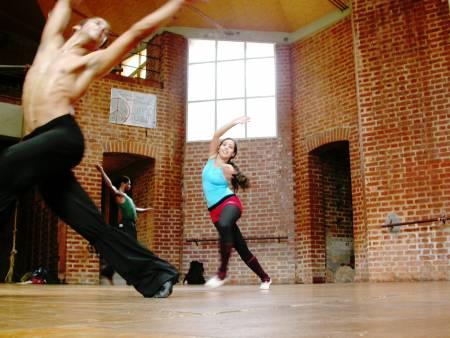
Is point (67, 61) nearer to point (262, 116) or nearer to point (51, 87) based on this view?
point (51, 87)

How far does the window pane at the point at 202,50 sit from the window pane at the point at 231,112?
3.53ft

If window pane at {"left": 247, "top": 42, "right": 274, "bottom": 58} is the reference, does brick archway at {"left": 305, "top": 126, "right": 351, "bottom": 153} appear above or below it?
below

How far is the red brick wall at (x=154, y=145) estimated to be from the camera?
10414mm

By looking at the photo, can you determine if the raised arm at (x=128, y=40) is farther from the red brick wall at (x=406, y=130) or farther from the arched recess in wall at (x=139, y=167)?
the arched recess in wall at (x=139, y=167)

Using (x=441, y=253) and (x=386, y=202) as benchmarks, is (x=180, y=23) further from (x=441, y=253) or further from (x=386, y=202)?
(x=441, y=253)

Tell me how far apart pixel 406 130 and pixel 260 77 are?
142 inches

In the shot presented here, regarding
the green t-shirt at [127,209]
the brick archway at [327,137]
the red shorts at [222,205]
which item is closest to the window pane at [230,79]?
the brick archway at [327,137]

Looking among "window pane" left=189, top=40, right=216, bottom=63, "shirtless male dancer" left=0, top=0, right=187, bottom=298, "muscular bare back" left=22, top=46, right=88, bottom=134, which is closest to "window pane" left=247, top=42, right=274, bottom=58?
"window pane" left=189, top=40, right=216, bottom=63

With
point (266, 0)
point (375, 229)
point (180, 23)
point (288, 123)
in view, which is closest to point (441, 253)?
point (375, 229)

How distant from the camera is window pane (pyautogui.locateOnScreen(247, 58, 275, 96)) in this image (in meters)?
11.6

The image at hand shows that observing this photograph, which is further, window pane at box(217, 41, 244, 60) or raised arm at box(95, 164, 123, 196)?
window pane at box(217, 41, 244, 60)

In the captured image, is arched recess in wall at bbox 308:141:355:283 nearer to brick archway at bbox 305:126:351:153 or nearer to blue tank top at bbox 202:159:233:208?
brick archway at bbox 305:126:351:153

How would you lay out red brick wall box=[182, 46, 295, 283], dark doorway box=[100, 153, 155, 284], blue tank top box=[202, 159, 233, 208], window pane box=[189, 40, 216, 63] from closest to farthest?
1. blue tank top box=[202, 159, 233, 208]
2. red brick wall box=[182, 46, 295, 283]
3. dark doorway box=[100, 153, 155, 284]
4. window pane box=[189, 40, 216, 63]

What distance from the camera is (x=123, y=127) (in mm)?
11094
